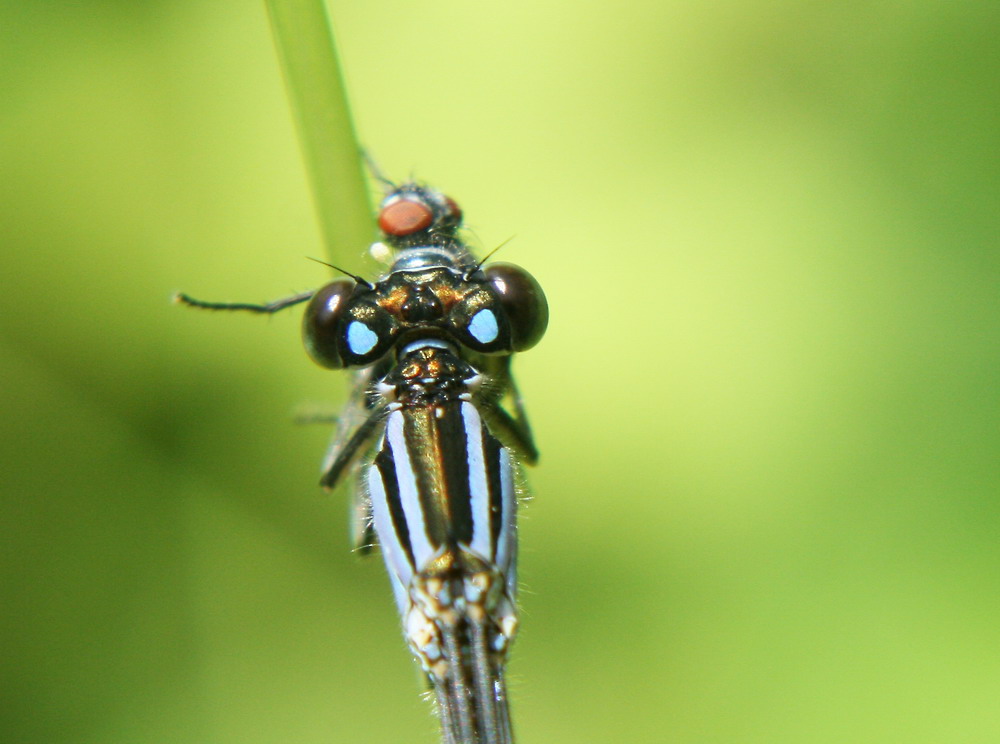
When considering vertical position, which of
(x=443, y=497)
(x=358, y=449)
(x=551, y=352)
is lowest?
(x=443, y=497)

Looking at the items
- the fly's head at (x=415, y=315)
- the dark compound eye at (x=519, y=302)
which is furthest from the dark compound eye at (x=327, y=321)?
the dark compound eye at (x=519, y=302)

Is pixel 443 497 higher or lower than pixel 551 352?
lower

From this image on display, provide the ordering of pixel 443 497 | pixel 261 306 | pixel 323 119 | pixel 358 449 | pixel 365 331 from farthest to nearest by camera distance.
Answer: pixel 261 306 < pixel 358 449 < pixel 365 331 < pixel 443 497 < pixel 323 119

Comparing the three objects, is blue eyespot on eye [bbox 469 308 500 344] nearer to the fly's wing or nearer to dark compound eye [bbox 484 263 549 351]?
dark compound eye [bbox 484 263 549 351]

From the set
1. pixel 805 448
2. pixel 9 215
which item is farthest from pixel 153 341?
pixel 805 448

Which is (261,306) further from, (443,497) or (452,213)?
(443,497)

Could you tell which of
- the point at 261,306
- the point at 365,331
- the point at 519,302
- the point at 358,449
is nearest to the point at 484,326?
the point at 519,302

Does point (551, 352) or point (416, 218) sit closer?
point (416, 218)
